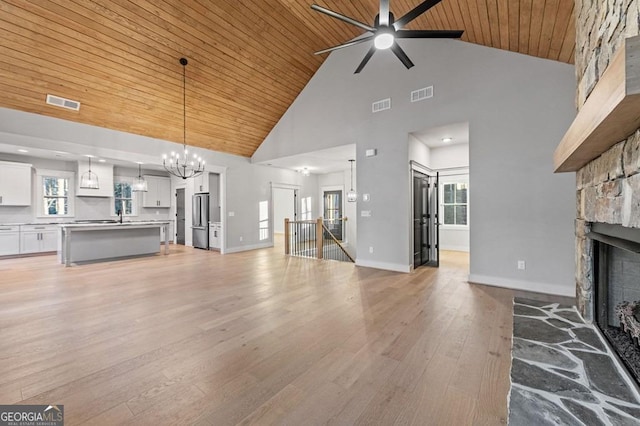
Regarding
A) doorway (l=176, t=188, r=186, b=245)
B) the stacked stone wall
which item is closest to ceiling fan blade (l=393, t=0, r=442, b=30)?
the stacked stone wall

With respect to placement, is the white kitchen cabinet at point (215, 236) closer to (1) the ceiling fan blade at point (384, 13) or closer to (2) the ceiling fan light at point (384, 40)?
(2) the ceiling fan light at point (384, 40)

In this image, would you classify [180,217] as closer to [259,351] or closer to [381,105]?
[381,105]

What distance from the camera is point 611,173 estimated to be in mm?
1746

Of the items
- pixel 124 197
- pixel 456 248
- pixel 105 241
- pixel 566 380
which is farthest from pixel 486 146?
pixel 124 197

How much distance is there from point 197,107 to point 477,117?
5.54 meters

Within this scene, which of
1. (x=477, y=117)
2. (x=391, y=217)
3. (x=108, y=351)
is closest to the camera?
(x=108, y=351)

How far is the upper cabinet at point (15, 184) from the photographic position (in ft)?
22.6

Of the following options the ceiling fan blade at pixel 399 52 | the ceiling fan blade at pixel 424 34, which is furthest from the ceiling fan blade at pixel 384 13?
the ceiling fan blade at pixel 399 52

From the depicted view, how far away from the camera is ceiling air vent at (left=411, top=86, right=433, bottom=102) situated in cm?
482

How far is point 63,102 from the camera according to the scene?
15.8ft

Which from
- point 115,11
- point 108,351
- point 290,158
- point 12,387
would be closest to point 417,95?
point 290,158

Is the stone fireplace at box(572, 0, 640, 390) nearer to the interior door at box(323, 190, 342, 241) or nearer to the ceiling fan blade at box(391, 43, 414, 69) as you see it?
the ceiling fan blade at box(391, 43, 414, 69)

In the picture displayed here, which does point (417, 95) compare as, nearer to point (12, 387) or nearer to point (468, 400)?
point (468, 400)

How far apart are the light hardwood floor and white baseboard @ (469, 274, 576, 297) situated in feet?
0.93
